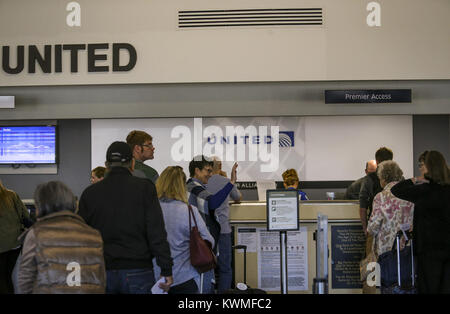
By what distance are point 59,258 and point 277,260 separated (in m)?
3.28

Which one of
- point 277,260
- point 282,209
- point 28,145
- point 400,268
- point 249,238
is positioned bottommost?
point 277,260

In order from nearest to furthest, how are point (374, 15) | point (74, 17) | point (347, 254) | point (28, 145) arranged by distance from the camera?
point (347, 254) → point (374, 15) → point (74, 17) → point (28, 145)

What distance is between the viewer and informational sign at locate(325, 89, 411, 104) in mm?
7711

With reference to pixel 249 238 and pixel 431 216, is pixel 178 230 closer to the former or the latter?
pixel 431 216

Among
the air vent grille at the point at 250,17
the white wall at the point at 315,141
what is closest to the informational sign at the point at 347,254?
the air vent grille at the point at 250,17

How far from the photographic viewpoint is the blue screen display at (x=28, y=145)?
8.95m

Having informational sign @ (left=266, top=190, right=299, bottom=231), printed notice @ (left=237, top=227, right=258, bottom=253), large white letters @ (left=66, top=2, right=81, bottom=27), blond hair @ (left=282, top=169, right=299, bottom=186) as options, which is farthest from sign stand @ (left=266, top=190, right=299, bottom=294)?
large white letters @ (left=66, top=2, right=81, bottom=27)

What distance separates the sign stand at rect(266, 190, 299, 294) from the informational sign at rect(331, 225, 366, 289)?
1512 mm

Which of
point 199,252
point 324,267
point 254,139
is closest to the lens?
point 199,252

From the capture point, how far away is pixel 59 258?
2574 mm

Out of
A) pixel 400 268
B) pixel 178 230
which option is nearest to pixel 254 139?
pixel 400 268

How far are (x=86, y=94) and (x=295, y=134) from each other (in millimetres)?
3486

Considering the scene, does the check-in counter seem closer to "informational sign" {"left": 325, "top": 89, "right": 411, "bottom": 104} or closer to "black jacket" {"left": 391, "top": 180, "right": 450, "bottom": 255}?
"black jacket" {"left": 391, "top": 180, "right": 450, "bottom": 255}
